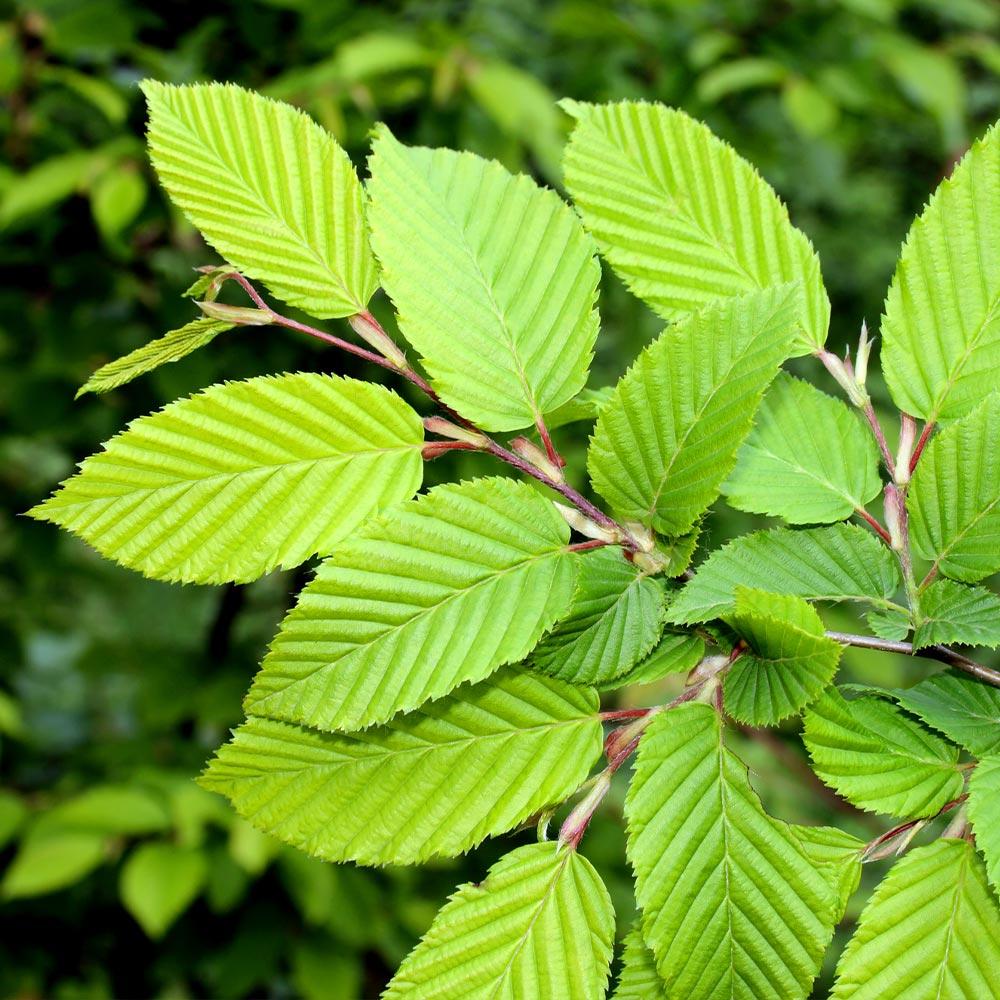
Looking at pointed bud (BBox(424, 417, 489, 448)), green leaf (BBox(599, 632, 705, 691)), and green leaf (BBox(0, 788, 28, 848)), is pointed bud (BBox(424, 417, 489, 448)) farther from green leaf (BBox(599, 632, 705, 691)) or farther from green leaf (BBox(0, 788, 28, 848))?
green leaf (BBox(0, 788, 28, 848))

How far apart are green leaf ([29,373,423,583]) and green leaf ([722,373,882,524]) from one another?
178 millimetres

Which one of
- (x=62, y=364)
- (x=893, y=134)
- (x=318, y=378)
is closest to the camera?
(x=318, y=378)

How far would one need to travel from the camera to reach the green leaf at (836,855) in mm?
458

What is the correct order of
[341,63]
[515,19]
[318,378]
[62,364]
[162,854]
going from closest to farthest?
[318,378] < [341,63] < [162,854] < [62,364] < [515,19]

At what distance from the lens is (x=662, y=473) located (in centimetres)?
46

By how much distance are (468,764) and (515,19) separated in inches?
103

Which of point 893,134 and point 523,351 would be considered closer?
point 523,351

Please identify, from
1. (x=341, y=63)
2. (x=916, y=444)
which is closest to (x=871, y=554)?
(x=916, y=444)

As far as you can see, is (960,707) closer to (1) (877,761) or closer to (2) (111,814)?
(1) (877,761)

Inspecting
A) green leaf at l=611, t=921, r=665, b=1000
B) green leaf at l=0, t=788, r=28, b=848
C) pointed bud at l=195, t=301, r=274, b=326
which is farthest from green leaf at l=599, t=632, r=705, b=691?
green leaf at l=0, t=788, r=28, b=848

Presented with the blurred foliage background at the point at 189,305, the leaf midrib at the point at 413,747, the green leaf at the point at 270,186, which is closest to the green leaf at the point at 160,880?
the blurred foliage background at the point at 189,305

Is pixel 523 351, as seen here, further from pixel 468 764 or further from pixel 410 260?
pixel 468 764

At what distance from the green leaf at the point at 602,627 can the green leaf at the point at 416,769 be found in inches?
0.7

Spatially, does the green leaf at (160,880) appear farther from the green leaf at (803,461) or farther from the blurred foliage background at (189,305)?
the green leaf at (803,461)
